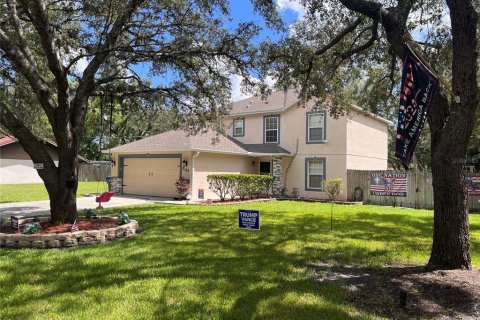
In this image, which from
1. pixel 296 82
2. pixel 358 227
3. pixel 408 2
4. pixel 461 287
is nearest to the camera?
pixel 461 287

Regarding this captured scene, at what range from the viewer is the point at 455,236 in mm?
5828

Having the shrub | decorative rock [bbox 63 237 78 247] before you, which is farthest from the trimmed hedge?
decorative rock [bbox 63 237 78 247]

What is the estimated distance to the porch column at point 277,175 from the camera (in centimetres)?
2153

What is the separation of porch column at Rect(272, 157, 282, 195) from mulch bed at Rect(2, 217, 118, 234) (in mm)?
12293

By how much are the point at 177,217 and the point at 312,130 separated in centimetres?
1091

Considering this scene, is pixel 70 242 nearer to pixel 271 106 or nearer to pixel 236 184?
pixel 236 184

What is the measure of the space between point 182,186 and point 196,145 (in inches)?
83.3

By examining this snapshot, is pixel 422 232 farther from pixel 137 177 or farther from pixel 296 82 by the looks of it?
pixel 137 177

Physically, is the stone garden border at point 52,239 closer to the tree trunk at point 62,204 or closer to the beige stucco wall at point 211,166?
the tree trunk at point 62,204

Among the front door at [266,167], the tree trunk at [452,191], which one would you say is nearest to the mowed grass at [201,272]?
the tree trunk at [452,191]

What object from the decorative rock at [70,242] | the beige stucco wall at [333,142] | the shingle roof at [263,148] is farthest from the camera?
the shingle roof at [263,148]

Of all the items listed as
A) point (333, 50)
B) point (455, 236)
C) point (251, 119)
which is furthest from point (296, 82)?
point (251, 119)

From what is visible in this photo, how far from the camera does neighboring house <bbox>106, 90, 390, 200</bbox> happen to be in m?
19.5

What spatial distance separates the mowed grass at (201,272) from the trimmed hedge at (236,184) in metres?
7.36
